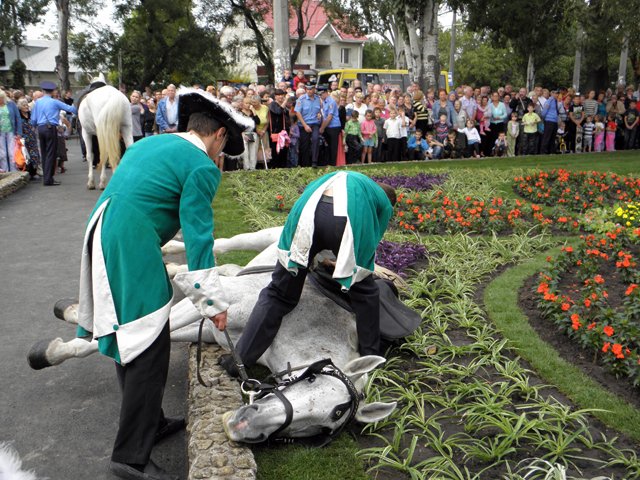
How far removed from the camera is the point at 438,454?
3.72 m

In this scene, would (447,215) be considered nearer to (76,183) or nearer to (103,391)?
(103,391)

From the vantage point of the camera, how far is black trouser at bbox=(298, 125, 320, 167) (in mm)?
15445

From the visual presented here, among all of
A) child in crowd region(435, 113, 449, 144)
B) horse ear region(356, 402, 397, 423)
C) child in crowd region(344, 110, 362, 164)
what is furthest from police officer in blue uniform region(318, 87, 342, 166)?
horse ear region(356, 402, 397, 423)

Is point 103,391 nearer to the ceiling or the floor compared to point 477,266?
nearer to the floor

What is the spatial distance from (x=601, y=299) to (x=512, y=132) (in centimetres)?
1410

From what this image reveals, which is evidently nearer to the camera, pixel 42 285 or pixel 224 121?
pixel 224 121

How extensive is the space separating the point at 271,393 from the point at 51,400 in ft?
6.58

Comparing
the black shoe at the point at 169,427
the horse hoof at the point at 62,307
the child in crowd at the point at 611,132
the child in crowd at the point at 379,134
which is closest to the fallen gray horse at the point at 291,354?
the horse hoof at the point at 62,307

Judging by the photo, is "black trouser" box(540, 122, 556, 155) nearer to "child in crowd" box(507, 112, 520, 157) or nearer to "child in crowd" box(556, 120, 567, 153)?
"child in crowd" box(556, 120, 567, 153)

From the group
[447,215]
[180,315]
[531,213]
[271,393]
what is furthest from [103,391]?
[531,213]

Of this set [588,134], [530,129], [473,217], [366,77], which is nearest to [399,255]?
[473,217]

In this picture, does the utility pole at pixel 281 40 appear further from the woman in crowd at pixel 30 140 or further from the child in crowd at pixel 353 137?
the woman in crowd at pixel 30 140

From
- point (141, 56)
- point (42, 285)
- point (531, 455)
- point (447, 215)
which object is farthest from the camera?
point (141, 56)

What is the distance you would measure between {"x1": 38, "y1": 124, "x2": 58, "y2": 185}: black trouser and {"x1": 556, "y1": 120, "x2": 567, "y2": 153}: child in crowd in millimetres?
14499
